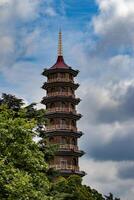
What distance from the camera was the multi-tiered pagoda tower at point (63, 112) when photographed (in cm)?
8556

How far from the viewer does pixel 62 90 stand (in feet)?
295

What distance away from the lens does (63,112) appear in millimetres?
88062

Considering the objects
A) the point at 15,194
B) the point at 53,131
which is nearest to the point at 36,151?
the point at 15,194

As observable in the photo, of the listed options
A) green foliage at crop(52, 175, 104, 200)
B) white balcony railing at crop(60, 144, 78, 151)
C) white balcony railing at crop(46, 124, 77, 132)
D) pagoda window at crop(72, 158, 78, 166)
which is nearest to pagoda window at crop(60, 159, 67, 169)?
pagoda window at crop(72, 158, 78, 166)

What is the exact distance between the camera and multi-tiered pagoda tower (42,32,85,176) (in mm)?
85562

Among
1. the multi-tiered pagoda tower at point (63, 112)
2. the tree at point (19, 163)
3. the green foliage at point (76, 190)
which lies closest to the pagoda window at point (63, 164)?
the multi-tiered pagoda tower at point (63, 112)

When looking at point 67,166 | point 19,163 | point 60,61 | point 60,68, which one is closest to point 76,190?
Result: point 67,166

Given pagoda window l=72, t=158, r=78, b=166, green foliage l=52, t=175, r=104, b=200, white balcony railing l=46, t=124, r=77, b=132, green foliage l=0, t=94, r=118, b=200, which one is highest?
white balcony railing l=46, t=124, r=77, b=132

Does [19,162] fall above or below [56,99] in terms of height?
below

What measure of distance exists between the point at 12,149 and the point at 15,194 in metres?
2.61

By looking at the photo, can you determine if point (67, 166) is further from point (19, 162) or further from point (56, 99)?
point (19, 162)

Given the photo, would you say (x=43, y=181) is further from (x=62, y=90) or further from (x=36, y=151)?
(x=62, y=90)

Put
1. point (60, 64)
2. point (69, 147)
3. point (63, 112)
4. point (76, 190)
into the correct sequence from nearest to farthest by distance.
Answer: point (76, 190) < point (69, 147) < point (63, 112) < point (60, 64)

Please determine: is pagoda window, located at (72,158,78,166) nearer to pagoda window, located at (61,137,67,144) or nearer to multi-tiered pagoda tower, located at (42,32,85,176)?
multi-tiered pagoda tower, located at (42,32,85,176)
